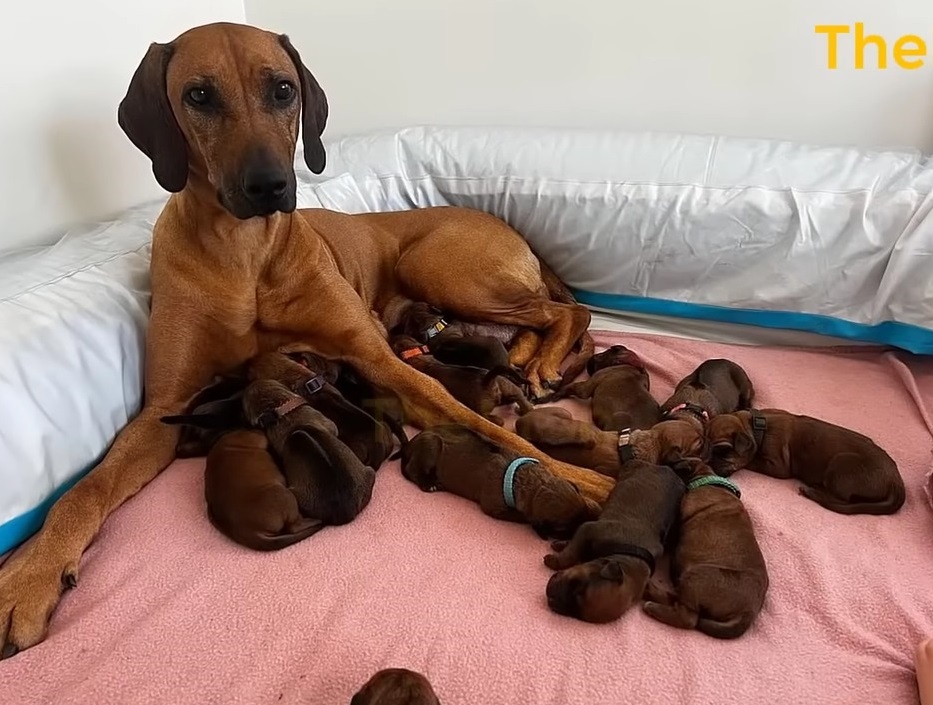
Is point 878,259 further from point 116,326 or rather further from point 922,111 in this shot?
point 116,326

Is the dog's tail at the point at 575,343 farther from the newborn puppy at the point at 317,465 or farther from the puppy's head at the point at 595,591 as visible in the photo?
the puppy's head at the point at 595,591

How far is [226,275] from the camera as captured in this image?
239 cm

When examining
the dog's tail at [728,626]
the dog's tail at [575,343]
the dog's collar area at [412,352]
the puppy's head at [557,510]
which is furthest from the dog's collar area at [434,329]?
the dog's tail at [728,626]

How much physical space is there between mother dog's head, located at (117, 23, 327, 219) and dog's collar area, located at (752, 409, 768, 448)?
129cm

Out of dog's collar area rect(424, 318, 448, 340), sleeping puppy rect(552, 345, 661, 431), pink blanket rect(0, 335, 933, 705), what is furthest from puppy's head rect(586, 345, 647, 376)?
pink blanket rect(0, 335, 933, 705)

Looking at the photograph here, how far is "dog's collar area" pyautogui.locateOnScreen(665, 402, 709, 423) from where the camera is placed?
7.53ft

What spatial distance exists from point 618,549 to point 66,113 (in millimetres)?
2159

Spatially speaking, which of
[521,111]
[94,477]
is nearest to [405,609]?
[94,477]

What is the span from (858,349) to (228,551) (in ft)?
6.54

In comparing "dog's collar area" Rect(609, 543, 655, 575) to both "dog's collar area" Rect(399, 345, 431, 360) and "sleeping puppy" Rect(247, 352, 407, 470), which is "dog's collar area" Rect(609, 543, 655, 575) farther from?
"dog's collar area" Rect(399, 345, 431, 360)

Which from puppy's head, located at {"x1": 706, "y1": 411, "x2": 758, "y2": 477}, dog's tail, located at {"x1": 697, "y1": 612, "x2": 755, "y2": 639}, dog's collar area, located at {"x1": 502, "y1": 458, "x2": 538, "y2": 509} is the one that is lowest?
dog's tail, located at {"x1": 697, "y1": 612, "x2": 755, "y2": 639}

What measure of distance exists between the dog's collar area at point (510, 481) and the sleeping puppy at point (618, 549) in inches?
5.8

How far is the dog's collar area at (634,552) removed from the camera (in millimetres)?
1750

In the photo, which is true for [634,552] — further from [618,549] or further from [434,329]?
[434,329]
